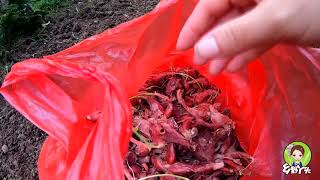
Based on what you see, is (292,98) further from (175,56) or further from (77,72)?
(77,72)

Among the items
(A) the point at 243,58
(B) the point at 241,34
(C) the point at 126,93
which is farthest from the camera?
(C) the point at 126,93

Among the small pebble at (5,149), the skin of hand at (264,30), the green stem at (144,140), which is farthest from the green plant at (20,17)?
the skin of hand at (264,30)

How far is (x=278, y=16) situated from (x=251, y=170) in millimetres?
589

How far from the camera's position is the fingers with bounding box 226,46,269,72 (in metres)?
1.11

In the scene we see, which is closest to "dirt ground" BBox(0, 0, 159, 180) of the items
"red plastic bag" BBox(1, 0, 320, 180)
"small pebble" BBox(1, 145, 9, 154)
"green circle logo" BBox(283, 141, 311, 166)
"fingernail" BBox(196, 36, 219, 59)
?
"small pebble" BBox(1, 145, 9, 154)

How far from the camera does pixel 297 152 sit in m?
Answer: 1.43

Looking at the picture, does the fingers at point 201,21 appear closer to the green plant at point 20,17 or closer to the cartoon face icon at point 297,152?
the cartoon face icon at point 297,152

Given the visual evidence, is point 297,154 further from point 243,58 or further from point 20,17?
point 20,17

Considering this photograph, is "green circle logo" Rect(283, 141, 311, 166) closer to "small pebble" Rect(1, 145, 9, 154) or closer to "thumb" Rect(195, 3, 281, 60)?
"thumb" Rect(195, 3, 281, 60)

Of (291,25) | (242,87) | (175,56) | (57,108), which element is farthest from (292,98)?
(57,108)

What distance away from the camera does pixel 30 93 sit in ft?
4.67

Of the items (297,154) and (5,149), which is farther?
(5,149)

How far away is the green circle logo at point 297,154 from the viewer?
1428 mm

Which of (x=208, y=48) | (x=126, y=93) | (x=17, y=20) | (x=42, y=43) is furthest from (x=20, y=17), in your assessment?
(x=208, y=48)
